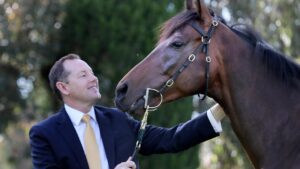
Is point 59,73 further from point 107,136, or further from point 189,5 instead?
point 189,5

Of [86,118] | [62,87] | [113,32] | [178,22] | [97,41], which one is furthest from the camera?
[97,41]

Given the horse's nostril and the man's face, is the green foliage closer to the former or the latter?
the man's face

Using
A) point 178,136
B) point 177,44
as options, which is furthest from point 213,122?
point 177,44

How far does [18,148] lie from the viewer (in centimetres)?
1411

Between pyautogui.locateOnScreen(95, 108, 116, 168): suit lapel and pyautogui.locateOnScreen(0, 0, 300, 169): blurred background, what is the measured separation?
5.21 metres

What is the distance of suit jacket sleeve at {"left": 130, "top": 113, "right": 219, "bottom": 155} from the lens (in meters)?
4.55

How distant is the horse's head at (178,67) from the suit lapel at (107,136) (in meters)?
0.54

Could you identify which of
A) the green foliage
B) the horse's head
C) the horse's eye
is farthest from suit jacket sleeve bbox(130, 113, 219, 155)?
the green foliage

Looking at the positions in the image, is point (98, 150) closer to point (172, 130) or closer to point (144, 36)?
point (172, 130)

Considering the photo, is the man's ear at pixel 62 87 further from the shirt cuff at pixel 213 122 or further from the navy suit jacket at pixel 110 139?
the shirt cuff at pixel 213 122

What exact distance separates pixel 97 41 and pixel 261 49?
6.71m

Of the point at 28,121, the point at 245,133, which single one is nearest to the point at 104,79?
the point at 28,121

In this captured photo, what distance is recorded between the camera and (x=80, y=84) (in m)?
4.76

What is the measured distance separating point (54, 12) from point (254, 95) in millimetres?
7558
